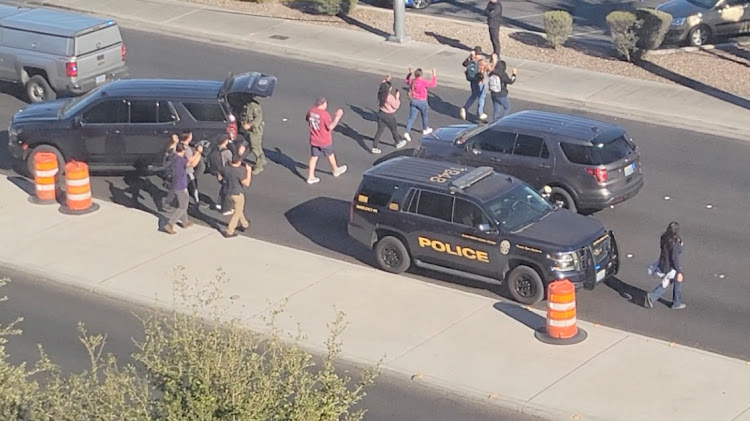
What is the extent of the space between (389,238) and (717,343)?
4.92m

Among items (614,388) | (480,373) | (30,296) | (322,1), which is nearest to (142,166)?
(30,296)

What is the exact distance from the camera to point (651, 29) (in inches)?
1130

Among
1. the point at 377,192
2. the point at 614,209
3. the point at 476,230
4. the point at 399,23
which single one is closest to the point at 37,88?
the point at 399,23

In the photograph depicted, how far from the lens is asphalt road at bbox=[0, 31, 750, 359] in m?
16.7

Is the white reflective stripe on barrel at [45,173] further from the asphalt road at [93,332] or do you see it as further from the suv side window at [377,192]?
the suv side window at [377,192]

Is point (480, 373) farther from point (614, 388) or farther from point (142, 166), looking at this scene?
point (142, 166)

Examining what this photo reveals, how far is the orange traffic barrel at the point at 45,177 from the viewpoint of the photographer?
21.1 meters

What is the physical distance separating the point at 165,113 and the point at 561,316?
362 inches

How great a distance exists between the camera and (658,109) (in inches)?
1020

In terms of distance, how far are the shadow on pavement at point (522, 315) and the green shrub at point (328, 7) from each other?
708 inches

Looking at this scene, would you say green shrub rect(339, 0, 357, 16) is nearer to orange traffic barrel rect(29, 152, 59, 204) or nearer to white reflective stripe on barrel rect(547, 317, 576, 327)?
orange traffic barrel rect(29, 152, 59, 204)

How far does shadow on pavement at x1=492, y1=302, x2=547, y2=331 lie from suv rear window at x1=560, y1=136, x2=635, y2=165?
3.67m

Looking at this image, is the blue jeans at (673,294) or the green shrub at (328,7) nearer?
the blue jeans at (673,294)

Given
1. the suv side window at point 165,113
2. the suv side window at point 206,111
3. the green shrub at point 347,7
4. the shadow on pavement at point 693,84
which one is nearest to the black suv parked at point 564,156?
the suv side window at point 206,111
